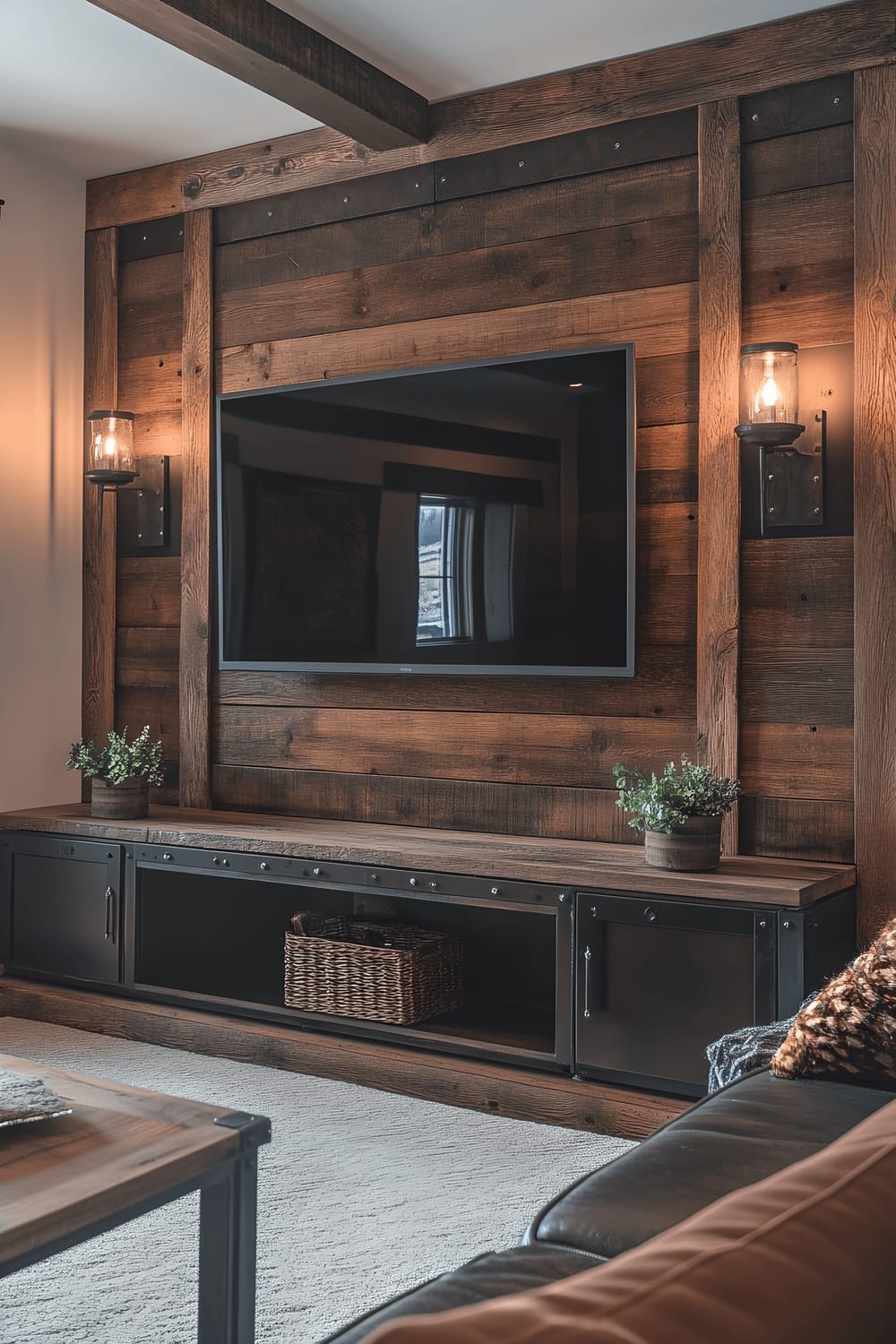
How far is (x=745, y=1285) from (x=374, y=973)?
110 inches

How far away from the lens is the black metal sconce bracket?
120 inches

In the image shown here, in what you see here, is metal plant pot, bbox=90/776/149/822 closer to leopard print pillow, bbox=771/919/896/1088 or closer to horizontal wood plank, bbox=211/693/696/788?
horizontal wood plank, bbox=211/693/696/788

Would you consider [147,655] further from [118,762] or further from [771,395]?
[771,395]

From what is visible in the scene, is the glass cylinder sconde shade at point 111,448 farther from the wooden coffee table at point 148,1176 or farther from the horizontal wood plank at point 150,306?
the wooden coffee table at point 148,1176

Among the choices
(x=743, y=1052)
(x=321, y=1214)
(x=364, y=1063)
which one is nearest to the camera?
(x=743, y=1052)

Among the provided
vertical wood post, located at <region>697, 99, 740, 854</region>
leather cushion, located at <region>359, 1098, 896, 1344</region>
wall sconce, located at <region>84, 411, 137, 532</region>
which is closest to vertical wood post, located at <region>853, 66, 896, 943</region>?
vertical wood post, located at <region>697, 99, 740, 854</region>

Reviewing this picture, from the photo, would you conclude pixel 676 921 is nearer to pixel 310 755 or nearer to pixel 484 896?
pixel 484 896

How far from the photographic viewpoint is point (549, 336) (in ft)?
11.3

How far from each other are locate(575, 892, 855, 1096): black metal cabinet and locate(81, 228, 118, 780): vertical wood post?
6.88 feet

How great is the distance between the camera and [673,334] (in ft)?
10.7

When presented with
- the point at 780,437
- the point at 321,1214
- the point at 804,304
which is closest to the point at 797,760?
the point at 780,437

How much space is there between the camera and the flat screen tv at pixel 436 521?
3260 millimetres

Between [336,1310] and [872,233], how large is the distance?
8.38ft

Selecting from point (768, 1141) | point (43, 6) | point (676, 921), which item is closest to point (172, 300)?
point (43, 6)
